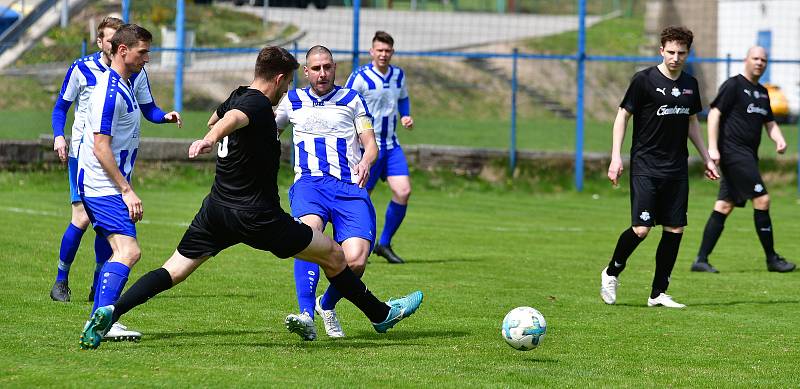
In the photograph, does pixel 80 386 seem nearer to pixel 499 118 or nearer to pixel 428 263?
pixel 428 263

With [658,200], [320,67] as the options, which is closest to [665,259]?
[658,200]

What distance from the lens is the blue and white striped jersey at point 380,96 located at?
12688 mm

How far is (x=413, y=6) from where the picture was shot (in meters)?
40.6

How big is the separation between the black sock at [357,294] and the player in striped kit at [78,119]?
85.8 inches

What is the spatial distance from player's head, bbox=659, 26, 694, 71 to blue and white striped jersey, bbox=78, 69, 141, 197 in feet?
12.9

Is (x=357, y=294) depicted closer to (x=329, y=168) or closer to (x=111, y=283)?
(x=329, y=168)

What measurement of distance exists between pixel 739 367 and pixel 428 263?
18.0 ft

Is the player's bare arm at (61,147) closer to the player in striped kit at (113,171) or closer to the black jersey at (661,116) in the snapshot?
the player in striped kit at (113,171)

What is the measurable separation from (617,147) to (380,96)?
3.77 m

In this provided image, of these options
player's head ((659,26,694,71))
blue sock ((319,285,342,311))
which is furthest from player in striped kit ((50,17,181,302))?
player's head ((659,26,694,71))

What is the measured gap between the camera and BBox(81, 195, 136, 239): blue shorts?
7871 mm

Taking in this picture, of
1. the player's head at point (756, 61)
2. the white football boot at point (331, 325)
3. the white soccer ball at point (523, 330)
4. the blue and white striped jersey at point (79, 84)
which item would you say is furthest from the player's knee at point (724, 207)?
the blue and white striped jersey at point (79, 84)

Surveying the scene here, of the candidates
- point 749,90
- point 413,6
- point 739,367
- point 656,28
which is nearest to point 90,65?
point 739,367

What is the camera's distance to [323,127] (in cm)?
859
